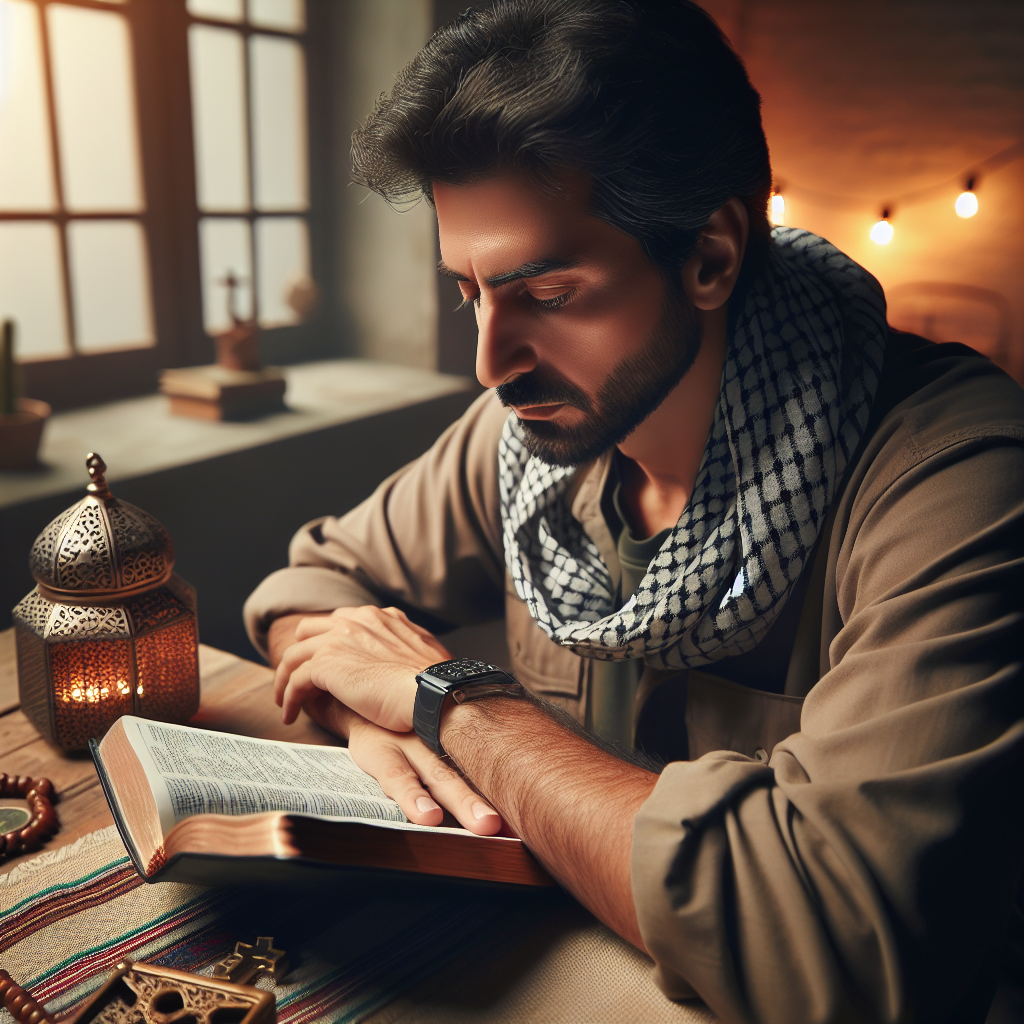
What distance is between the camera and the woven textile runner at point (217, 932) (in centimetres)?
64

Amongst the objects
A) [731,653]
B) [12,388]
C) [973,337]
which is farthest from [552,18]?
[973,337]

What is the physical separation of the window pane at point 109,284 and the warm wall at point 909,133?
7.70 feet

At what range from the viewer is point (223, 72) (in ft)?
7.47

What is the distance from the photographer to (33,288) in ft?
6.45

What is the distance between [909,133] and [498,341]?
2713 mm

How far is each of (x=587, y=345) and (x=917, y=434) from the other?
14.6 inches

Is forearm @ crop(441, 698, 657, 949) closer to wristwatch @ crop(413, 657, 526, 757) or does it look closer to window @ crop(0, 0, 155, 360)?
wristwatch @ crop(413, 657, 526, 757)

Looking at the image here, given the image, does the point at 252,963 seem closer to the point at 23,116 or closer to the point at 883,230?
the point at 23,116

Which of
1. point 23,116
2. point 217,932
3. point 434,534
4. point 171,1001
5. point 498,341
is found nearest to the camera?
point 171,1001

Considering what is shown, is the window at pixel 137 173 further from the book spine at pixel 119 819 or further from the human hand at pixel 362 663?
the book spine at pixel 119 819

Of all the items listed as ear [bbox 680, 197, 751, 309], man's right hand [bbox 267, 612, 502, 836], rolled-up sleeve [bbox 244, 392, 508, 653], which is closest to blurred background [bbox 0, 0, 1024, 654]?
rolled-up sleeve [bbox 244, 392, 508, 653]

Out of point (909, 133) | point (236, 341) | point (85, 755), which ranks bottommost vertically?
point (85, 755)

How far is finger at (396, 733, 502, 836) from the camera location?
2.64 feet

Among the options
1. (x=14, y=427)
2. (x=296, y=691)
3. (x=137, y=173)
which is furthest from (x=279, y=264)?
(x=296, y=691)
